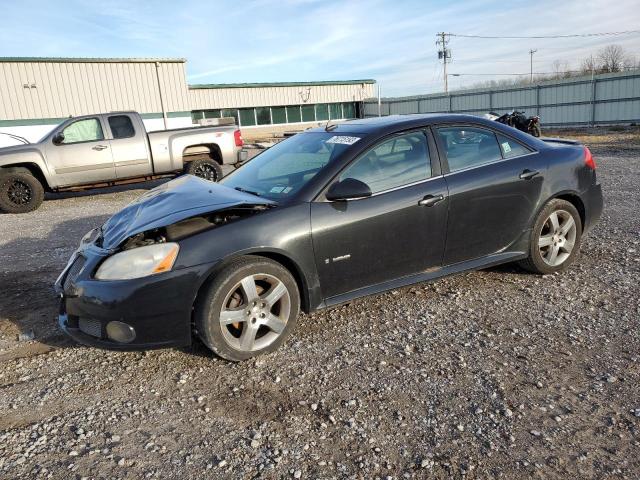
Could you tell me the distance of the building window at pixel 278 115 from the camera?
40.1m

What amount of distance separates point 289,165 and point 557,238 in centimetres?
266

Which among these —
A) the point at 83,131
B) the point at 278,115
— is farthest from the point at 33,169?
the point at 278,115

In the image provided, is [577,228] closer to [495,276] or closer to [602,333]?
[495,276]

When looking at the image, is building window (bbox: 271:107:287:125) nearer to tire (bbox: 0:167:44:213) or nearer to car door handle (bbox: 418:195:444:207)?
tire (bbox: 0:167:44:213)

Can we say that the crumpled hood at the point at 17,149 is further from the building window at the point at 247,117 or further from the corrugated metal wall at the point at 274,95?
the building window at the point at 247,117


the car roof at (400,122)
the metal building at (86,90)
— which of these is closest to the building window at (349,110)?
the metal building at (86,90)

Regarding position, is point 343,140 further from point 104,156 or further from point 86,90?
point 86,90

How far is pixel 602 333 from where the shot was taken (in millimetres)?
3740

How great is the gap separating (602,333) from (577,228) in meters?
1.52

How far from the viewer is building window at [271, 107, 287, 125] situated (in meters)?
40.1

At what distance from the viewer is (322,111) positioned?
42281 millimetres

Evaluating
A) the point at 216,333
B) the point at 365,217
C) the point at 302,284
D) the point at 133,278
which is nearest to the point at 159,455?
the point at 216,333

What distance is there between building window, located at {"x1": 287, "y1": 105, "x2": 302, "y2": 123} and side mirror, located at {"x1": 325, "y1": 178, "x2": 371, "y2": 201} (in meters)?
38.3

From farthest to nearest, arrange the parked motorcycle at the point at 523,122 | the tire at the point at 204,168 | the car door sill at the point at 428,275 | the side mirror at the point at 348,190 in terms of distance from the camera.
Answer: the parked motorcycle at the point at 523,122 < the tire at the point at 204,168 < the car door sill at the point at 428,275 < the side mirror at the point at 348,190
